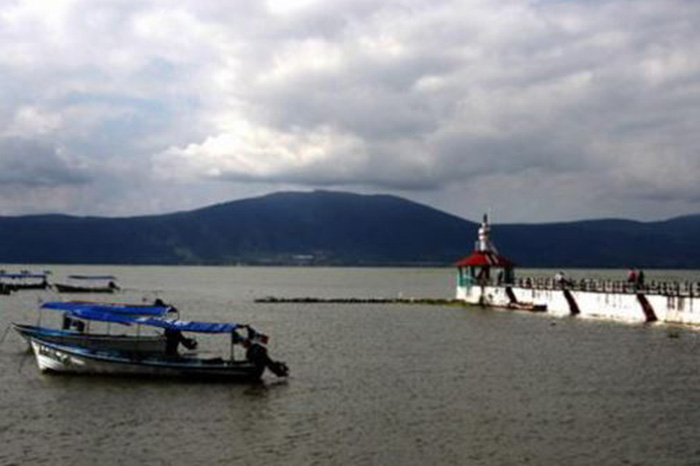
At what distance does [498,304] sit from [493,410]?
59203 mm

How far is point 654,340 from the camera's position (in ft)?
199

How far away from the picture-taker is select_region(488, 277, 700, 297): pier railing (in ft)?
228

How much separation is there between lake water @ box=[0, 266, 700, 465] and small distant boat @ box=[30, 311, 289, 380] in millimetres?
778

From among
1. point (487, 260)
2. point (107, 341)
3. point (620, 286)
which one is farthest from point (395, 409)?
point (487, 260)

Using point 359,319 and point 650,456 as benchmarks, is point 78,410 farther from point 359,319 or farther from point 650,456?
point 359,319

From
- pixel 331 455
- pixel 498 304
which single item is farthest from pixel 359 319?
pixel 331 455

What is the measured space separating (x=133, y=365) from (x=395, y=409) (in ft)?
49.1

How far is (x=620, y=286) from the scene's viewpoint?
7856cm

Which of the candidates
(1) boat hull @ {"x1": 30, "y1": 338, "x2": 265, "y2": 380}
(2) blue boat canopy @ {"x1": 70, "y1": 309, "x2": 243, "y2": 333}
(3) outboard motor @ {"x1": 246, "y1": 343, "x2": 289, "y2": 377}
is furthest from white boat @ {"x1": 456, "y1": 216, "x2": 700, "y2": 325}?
(1) boat hull @ {"x1": 30, "y1": 338, "x2": 265, "y2": 380}

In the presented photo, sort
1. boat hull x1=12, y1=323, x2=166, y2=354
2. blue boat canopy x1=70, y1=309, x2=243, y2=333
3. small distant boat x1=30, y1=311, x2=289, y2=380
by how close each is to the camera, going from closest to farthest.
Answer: small distant boat x1=30, y1=311, x2=289, y2=380
blue boat canopy x1=70, y1=309, x2=243, y2=333
boat hull x1=12, y1=323, x2=166, y2=354

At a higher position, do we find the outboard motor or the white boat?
the white boat

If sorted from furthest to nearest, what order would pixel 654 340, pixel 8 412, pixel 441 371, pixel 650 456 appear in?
pixel 654 340 < pixel 441 371 < pixel 8 412 < pixel 650 456

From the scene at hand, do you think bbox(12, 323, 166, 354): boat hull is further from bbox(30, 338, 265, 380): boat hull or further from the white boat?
the white boat

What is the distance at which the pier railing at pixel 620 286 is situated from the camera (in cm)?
6950
